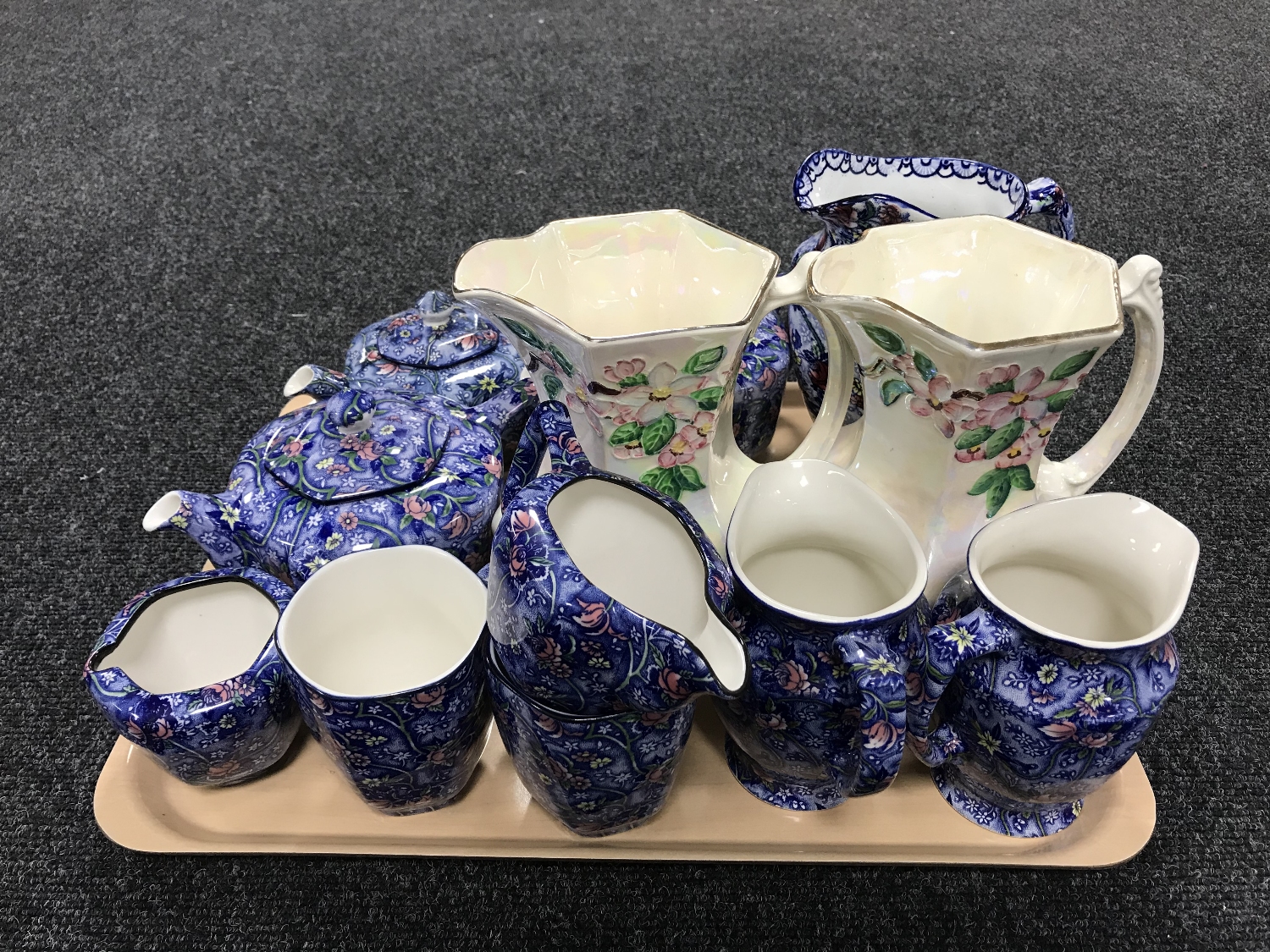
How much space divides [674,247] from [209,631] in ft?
1.22

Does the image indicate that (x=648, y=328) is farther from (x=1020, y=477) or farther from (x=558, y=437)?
(x=1020, y=477)

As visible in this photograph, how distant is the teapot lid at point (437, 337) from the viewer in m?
0.71

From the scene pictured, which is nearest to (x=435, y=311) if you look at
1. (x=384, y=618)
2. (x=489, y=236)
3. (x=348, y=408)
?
(x=348, y=408)

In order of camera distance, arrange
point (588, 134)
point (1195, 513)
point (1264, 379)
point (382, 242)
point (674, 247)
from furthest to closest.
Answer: point (588, 134) < point (382, 242) < point (1264, 379) < point (1195, 513) < point (674, 247)

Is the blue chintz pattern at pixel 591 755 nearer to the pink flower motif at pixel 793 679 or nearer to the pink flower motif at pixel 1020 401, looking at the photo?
the pink flower motif at pixel 793 679

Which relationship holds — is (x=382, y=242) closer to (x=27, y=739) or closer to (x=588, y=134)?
(x=588, y=134)

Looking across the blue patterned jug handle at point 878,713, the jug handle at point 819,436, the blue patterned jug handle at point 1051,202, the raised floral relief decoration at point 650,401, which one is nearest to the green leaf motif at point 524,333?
the raised floral relief decoration at point 650,401

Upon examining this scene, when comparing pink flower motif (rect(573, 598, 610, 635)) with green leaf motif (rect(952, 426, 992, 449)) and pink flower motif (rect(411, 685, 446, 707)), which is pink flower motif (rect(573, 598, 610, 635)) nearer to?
pink flower motif (rect(411, 685, 446, 707))

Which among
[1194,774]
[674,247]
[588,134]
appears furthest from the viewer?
[588,134]

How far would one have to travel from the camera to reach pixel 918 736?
515 millimetres

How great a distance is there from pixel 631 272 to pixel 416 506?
0.19 m

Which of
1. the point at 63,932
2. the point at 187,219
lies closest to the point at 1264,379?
the point at 63,932

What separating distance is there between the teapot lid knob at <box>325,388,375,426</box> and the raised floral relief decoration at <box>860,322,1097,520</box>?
0.31 m

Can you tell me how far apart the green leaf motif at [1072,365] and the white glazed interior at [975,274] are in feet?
0.20
